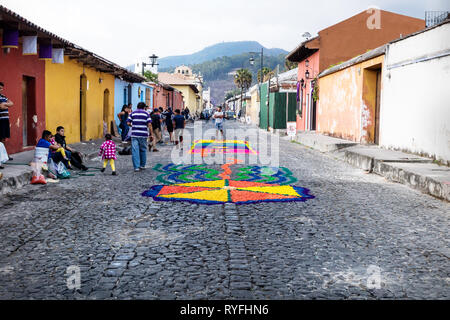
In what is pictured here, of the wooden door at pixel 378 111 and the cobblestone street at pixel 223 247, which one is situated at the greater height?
the wooden door at pixel 378 111

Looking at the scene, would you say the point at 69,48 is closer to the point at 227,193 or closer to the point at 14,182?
the point at 14,182

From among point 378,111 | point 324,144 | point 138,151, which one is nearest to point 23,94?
point 138,151

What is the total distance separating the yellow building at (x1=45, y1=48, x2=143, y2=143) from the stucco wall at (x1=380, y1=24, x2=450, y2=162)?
9.87 metres

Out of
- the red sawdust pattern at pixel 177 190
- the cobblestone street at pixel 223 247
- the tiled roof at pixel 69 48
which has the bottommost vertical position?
the cobblestone street at pixel 223 247

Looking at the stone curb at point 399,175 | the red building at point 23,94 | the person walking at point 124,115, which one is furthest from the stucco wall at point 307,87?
the red building at point 23,94

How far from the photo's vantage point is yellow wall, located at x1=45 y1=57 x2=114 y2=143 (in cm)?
1648

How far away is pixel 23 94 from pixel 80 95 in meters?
5.86

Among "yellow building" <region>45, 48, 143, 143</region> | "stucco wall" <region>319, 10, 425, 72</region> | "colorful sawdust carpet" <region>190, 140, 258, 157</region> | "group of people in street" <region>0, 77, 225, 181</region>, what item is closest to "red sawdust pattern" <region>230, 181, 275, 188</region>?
"group of people in street" <region>0, 77, 225, 181</region>

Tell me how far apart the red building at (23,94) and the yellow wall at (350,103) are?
1093cm

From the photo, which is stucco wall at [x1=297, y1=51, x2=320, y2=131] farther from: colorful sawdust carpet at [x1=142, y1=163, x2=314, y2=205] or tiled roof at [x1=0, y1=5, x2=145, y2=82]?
colorful sawdust carpet at [x1=142, y1=163, x2=314, y2=205]

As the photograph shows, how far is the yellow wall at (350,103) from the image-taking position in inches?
732

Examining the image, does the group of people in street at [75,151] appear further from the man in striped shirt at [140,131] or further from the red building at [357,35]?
the red building at [357,35]

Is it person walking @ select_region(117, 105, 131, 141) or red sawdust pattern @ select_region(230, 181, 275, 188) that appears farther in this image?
person walking @ select_region(117, 105, 131, 141)
